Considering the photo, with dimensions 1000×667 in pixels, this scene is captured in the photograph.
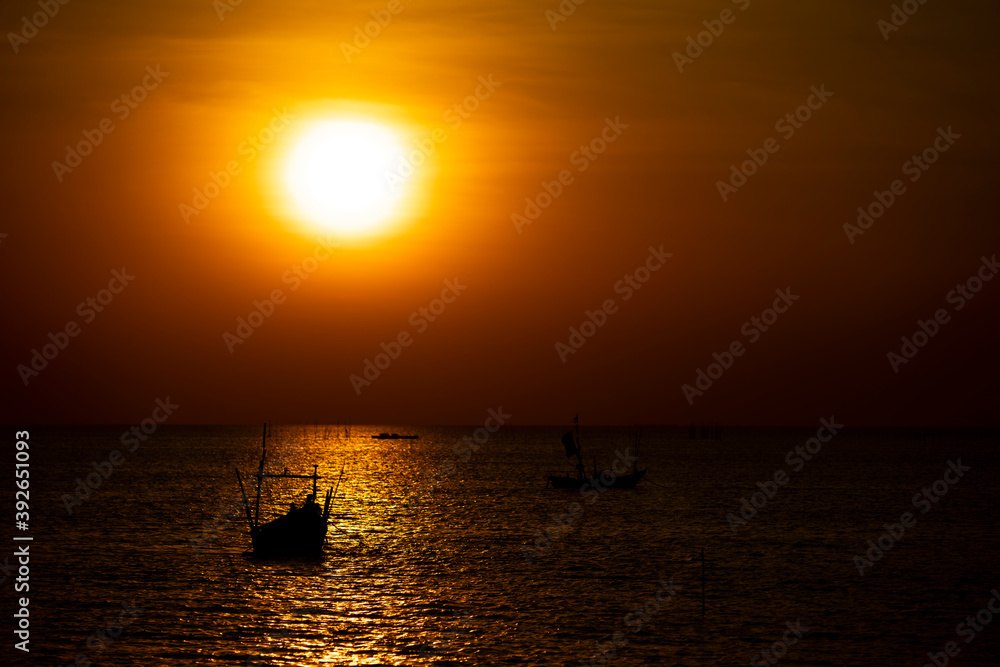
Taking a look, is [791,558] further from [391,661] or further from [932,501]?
→ [932,501]

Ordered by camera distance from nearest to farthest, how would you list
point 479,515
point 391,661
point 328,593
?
1. point 391,661
2. point 328,593
3. point 479,515

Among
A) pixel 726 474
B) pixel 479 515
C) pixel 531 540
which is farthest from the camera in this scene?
pixel 726 474

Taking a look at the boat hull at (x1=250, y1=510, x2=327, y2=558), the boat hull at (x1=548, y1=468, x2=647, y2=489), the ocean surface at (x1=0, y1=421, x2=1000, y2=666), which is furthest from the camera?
the boat hull at (x1=548, y1=468, x2=647, y2=489)

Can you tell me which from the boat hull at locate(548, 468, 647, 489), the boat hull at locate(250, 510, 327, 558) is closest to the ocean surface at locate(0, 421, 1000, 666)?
the boat hull at locate(250, 510, 327, 558)

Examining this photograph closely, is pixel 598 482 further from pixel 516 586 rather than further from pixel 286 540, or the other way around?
pixel 516 586

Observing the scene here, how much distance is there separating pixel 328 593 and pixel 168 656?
12.4 m

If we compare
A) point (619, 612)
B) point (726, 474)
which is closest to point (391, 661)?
point (619, 612)

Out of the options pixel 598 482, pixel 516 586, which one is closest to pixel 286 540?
pixel 516 586

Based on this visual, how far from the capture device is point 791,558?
205 feet

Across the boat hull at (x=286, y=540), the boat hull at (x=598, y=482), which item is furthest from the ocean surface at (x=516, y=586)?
the boat hull at (x=598, y=482)

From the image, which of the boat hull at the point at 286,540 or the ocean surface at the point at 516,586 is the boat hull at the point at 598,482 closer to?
the ocean surface at the point at 516,586

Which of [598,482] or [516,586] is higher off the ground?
[598,482]

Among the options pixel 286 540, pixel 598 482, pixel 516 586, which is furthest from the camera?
pixel 598 482

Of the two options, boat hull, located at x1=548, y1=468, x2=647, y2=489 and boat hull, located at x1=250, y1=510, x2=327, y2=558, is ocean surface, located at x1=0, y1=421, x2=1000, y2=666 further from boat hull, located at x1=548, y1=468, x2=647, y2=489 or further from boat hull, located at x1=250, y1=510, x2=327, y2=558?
boat hull, located at x1=548, y1=468, x2=647, y2=489
